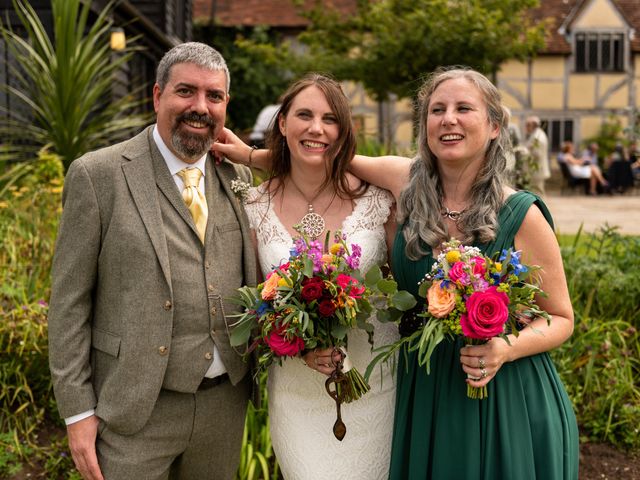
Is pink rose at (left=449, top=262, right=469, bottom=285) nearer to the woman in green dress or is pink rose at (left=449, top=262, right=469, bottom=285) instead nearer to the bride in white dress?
the woman in green dress

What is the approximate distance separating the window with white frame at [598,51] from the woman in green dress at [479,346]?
26.3m

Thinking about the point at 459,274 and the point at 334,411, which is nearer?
the point at 459,274

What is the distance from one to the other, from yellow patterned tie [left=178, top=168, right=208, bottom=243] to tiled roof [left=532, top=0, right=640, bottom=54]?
2568cm

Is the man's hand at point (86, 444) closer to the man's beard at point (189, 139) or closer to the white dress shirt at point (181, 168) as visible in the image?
the white dress shirt at point (181, 168)

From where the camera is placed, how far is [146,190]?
2.65 metres

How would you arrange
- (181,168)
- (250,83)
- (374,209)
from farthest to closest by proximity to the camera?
(250,83), (374,209), (181,168)

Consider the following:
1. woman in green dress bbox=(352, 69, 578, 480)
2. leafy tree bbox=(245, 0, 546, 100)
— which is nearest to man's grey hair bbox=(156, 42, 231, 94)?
woman in green dress bbox=(352, 69, 578, 480)

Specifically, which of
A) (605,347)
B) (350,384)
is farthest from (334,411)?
(605,347)

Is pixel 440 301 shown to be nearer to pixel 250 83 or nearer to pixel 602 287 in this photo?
pixel 602 287

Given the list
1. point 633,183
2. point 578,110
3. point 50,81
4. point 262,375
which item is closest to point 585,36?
point 578,110

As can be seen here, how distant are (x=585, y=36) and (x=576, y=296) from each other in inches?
955

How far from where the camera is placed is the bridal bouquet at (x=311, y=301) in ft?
8.14

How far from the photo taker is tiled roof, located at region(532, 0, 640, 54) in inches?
1032

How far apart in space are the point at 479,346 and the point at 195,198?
1.21m
